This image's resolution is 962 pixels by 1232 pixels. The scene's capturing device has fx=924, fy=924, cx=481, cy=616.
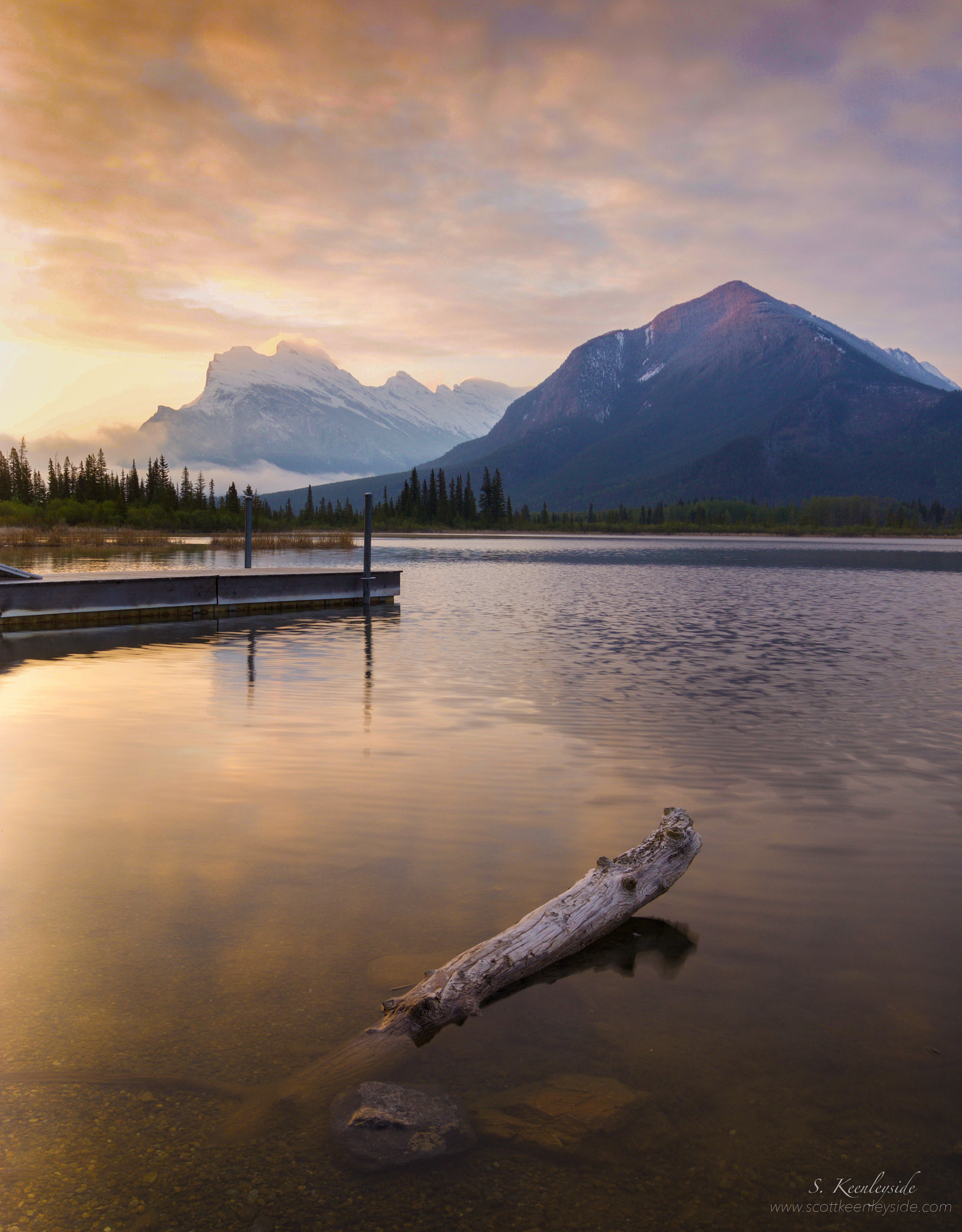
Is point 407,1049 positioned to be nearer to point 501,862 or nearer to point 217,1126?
point 217,1126

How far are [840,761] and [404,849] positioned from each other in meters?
6.82

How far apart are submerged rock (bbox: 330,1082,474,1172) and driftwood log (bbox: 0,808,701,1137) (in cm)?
16

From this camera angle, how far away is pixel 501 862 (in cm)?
820

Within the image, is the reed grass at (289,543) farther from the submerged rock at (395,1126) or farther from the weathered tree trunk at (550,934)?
the submerged rock at (395,1126)

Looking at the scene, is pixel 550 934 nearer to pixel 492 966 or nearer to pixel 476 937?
pixel 492 966

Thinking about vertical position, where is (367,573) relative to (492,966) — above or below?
above

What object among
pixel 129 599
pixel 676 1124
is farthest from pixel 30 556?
pixel 676 1124

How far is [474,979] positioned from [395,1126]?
124cm

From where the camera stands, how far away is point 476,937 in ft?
21.9

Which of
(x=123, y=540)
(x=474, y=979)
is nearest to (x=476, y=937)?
(x=474, y=979)

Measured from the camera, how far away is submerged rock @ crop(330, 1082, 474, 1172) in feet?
14.5

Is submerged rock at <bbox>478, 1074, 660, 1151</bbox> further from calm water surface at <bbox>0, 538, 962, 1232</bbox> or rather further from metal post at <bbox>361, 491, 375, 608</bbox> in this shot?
metal post at <bbox>361, 491, 375, 608</bbox>

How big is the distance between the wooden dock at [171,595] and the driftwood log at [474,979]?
24068mm

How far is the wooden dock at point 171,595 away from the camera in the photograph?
88.2ft
